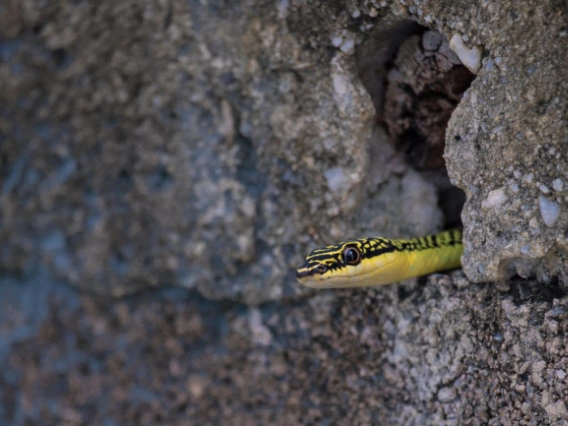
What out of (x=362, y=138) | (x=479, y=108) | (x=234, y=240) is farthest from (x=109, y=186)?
(x=479, y=108)

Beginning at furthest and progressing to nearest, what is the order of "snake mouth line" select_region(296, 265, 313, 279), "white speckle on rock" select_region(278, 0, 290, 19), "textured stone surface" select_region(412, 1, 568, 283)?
"white speckle on rock" select_region(278, 0, 290, 19), "snake mouth line" select_region(296, 265, 313, 279), "textured stone surface" select_region(412, 1, 568, 283)

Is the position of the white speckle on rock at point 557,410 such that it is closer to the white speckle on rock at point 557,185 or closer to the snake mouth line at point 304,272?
the white speckle on rock at point 557,185

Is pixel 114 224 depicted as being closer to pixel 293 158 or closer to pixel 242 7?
pixel 293 158

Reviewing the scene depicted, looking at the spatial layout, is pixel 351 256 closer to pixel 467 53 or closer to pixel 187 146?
pixel 467 53

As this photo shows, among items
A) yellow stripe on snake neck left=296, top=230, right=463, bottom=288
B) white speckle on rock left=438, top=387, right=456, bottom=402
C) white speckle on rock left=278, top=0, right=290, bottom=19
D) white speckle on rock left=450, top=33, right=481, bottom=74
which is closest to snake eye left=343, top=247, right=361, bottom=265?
yellow stripe on snake neck left=296, top=230, right=463, bottom=288

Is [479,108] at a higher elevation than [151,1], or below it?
higher

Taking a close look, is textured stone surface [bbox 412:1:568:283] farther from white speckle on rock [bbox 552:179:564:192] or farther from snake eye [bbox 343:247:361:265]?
snake eye [bbox 343:247:361:265]

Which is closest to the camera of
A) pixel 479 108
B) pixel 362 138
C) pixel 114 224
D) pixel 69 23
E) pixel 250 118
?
pixel 479 108
